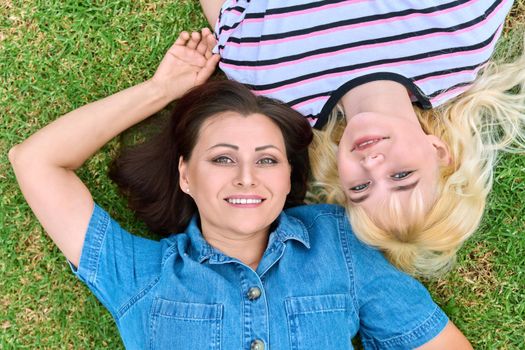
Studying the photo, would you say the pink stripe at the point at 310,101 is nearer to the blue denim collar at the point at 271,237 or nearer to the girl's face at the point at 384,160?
the girl's face at the point at 384,160

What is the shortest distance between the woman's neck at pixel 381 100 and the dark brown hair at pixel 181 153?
28 cm

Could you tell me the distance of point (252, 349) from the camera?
278cm

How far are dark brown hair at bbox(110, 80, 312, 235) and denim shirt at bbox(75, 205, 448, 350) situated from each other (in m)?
0.23

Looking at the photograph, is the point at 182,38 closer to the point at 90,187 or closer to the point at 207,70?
the point at 207,70

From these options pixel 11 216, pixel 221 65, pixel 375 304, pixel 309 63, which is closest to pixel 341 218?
pixel 375 304

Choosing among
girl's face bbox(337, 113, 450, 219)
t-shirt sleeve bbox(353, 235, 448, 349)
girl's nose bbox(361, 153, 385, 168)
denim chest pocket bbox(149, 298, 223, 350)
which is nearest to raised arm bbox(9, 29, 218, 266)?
denim chest pocket bbox(149, 298, 223, 350)

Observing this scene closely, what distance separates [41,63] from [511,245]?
9.58 ft

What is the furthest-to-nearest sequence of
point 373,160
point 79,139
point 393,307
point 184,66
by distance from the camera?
point 184,66 → point 79,139 → point 393,307 → point 373,160

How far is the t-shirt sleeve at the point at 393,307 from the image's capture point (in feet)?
9.77

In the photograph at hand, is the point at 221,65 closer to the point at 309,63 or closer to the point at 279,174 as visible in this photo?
the point at 309,63

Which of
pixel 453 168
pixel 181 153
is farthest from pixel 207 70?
pixel 453 168

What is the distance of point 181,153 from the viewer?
305 centimetres

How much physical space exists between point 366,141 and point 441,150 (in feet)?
1.75

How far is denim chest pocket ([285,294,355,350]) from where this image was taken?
2.85 metres
